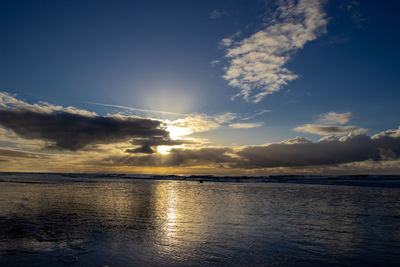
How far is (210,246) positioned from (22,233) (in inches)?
328

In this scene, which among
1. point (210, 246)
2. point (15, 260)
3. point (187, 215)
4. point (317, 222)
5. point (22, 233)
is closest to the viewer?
point (15, 260)

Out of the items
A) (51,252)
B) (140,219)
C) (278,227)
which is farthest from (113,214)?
(278,227)

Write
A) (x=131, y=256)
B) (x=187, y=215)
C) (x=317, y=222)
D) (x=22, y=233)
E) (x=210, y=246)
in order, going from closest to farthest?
(x=131, y=256) → (x=210, y=246) → (x=22, y=233) → (x=317, y=222) → (x=187, y=215)

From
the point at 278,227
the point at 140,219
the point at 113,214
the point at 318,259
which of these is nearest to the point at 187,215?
the point at 140,219

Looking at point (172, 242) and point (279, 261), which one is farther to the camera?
point (172, 242)

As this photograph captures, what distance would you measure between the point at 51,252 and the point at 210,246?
5.52 m

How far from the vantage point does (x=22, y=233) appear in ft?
36.3

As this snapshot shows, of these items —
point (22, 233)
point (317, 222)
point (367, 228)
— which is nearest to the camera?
point (22, 233)

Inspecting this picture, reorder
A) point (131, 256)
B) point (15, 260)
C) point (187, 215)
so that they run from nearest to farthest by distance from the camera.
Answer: point (15, 260), point (131, 256), point (187, 215)

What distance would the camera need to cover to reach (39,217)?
14695 mm

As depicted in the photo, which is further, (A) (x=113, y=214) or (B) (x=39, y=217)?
(A) (x=113, y=214)

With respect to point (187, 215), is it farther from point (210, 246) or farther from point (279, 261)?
point (279, 261)

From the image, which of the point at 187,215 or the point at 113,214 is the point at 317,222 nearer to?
the point at 187,215

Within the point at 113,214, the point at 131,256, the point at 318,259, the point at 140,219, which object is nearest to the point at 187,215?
the point at 140,219
